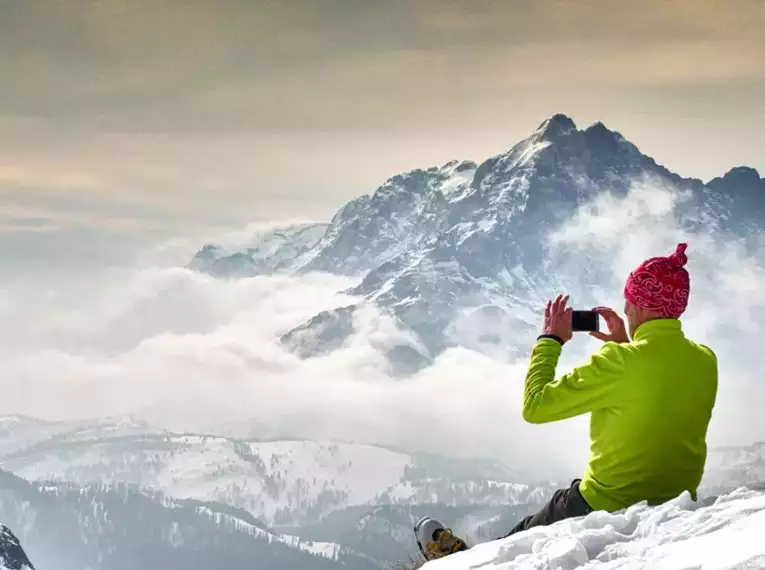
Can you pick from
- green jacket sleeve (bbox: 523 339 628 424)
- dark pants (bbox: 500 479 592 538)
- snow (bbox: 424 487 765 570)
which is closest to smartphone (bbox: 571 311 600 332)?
green jacket sleeve (bbox: 523 339 628 424)

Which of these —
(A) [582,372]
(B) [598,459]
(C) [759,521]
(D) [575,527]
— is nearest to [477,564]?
(D) [575,527]

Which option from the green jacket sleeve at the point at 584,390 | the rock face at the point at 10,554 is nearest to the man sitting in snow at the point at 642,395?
the green jacket sleeve at the point at 584,390

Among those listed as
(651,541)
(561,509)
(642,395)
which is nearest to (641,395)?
(642,395)

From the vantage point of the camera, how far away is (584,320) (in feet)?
17.6

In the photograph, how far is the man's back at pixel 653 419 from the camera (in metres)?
4.93

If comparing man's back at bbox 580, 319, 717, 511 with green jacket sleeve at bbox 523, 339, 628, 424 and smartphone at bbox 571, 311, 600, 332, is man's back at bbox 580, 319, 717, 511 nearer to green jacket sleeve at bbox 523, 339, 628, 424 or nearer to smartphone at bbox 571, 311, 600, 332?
green jacket sleeve at bbox 523, 339, 628, 424

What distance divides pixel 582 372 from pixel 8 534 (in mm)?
134960

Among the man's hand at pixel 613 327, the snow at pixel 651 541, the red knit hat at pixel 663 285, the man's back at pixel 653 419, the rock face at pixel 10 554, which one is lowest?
the rock face at pixel 10 554

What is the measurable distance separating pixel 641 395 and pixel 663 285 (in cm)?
65

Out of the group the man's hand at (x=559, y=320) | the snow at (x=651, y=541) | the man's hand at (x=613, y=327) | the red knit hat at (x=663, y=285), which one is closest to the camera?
the snow at (x=651, y=541)

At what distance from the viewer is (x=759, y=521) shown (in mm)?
4281

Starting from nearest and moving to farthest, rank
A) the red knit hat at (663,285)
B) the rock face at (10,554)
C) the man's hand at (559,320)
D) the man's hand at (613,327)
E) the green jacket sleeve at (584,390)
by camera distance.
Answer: the green jacket sleeve at (584,390), the red knit hat at (663,285), the man's hand at (559,320), the man's hand at (613,327), the rock face at (10,554)

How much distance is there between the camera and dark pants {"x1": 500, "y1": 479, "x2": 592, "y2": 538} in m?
5.39

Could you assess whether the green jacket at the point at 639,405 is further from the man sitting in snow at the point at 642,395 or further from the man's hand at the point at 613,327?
the man's hand at the point at 613,327
